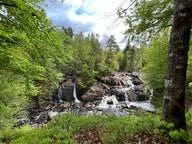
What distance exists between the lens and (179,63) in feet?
11.3

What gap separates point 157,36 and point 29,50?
4.33 meters

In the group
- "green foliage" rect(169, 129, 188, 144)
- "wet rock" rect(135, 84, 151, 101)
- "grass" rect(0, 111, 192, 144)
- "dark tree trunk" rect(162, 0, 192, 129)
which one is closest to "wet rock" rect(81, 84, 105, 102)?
"wet rock" rect(135, 84, 151, 101)

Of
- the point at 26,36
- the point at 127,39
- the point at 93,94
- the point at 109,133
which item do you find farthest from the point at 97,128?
the point at 93,94

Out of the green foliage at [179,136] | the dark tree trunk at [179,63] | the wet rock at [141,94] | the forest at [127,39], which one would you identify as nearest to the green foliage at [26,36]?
the forest at [127,39]

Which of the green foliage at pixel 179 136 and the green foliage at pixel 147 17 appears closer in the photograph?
the green foliage at pixel 179 136

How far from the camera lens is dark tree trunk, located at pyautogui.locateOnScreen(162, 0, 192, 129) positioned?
3424 mm

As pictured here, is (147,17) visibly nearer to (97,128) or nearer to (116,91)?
(97,128)

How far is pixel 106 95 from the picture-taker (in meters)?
26.4

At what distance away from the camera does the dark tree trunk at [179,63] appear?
3424 millimetres

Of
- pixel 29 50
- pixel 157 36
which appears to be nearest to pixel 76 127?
pixel 29 50

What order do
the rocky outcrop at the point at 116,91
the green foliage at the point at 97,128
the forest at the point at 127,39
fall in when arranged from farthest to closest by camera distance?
the rocky outcrop at the point at 116,91
the forest at the point at 127,39
the green foliage at the point at 97,128

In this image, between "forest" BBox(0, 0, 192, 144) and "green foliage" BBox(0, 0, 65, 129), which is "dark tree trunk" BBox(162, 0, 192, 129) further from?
"green foliage" BBox(0, 0, 65, 129)

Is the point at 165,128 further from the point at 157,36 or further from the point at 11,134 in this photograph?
the point at 11,134

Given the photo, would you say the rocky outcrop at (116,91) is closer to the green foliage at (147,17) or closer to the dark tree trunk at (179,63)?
the green foliage at (147,17)
